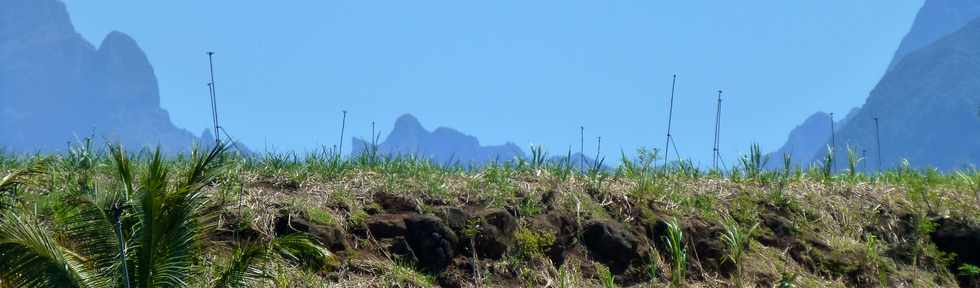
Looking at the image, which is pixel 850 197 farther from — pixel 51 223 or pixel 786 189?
pixel 51 223

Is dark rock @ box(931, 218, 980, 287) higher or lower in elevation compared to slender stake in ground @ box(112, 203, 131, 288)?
lower

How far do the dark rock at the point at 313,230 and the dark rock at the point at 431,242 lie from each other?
49 centimetres

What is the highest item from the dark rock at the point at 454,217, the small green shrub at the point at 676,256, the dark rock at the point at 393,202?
the dark rock at the point at 393,202

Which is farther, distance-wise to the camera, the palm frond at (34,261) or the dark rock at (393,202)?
the dark rock at (393,202)

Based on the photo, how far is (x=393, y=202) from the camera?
319 inches

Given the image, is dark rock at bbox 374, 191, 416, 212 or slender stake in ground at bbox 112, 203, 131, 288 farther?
dark rock at bbox 374, 191, 416, 212

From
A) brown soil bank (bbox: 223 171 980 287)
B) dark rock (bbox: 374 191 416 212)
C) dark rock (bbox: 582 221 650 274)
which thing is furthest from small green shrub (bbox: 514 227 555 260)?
dark rock (bbox: 374 191 416 212)

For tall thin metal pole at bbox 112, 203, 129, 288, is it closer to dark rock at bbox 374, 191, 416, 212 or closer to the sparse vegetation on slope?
the sparse vegetation on slope

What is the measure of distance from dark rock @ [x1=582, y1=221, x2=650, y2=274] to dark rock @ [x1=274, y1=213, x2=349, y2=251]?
183 centimetres

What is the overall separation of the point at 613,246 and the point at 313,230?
219cm

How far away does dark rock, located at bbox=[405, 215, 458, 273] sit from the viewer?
7637mm

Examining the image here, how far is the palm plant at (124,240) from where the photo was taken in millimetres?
5590

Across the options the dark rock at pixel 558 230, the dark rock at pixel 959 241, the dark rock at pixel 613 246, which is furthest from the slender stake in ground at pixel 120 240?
the dark rock at pixel 959 241

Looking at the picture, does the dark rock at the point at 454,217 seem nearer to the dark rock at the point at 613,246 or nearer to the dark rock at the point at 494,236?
the dark rock at the point at 494,236
